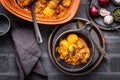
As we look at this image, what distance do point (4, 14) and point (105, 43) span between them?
43cm

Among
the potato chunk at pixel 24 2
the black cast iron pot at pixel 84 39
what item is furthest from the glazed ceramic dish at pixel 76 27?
the potato chunk at pixel 24 2

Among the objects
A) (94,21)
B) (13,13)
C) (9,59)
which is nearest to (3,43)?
(9,59)

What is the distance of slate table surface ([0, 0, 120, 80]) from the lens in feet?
5.49

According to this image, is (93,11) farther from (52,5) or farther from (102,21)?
(52,5)

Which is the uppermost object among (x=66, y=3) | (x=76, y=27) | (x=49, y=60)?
(x=66, y=3)

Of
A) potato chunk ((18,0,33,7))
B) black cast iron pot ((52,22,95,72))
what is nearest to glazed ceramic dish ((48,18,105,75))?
black cast iron pot ((52,22,95,72))

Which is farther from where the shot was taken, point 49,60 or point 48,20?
point 49,60

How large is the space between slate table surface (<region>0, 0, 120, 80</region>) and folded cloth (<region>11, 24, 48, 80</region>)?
0.03 meters

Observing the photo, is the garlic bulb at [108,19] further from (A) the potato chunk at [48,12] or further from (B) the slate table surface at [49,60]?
(A) the potato chunk at [48,12]

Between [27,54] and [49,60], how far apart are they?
98 mm

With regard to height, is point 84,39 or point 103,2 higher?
point 103,2

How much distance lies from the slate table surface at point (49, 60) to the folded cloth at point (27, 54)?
32mm

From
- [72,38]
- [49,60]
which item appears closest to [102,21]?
[72,38]

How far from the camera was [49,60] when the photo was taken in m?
1.68
